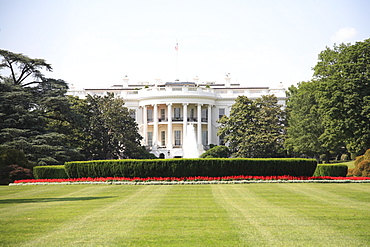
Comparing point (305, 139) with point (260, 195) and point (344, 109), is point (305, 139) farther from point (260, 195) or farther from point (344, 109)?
point (260, 195)

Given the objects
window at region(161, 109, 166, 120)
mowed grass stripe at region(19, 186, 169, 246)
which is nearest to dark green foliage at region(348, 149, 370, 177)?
mowed grass stripe at region(19, 186, 169, 246)

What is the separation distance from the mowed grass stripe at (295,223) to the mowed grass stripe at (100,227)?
2595 mm

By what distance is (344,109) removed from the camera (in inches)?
1677

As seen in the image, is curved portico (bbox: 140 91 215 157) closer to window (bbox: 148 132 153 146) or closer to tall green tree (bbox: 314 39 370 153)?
window (bbox: 148 132 153 146)

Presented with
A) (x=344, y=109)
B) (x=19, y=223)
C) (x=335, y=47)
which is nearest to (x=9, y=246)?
(x=19, y=223)

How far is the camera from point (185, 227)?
11.2 metres

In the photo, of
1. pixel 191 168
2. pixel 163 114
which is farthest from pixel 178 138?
pixel 191 168

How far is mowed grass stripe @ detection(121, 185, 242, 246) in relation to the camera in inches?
378

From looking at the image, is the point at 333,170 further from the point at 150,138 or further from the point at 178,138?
the point at 150,138

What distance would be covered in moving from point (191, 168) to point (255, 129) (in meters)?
31.8

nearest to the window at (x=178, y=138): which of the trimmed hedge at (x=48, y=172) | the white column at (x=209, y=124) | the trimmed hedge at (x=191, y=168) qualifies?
the white column at (x=209, y=124)

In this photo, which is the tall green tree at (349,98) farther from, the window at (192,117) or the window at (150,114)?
the window at (150,114)

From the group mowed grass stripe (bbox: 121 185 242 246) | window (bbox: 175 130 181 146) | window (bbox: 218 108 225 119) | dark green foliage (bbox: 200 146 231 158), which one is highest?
window (bbox: 218 108 225 119)

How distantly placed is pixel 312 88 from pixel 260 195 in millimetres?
34387
